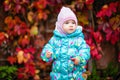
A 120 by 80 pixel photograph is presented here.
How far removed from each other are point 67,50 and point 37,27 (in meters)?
1.65

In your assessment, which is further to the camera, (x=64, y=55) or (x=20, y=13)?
(x=20, y=13)

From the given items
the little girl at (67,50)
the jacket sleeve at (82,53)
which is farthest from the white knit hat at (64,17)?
the jacket sleeve at (82,53)

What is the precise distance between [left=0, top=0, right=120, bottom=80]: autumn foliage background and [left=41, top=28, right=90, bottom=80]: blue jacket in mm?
1357

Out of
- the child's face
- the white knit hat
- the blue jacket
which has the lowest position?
the blue jacket

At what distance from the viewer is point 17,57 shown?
6.40 metres

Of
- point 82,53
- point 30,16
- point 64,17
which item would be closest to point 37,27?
point 30,16

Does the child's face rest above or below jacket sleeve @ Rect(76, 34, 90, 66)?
above

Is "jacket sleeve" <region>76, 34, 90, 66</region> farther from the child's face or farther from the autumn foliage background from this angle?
the autumn foliage background

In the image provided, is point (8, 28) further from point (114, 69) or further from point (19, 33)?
point (114, 69)

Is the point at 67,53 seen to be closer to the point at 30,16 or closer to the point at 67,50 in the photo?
the point at 67,50

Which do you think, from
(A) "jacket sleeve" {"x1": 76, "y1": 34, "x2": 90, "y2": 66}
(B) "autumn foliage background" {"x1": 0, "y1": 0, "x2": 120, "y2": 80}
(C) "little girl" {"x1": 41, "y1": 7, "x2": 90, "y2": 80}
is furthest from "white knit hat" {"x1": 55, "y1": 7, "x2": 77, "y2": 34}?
(B) "autumn foliage background" {"x1": 0, "y1": 0, "x2": 120, "y2": 80}

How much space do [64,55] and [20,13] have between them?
1.89m

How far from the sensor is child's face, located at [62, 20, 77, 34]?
4.97m

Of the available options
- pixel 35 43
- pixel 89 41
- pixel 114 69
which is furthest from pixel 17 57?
pixel 114 69
